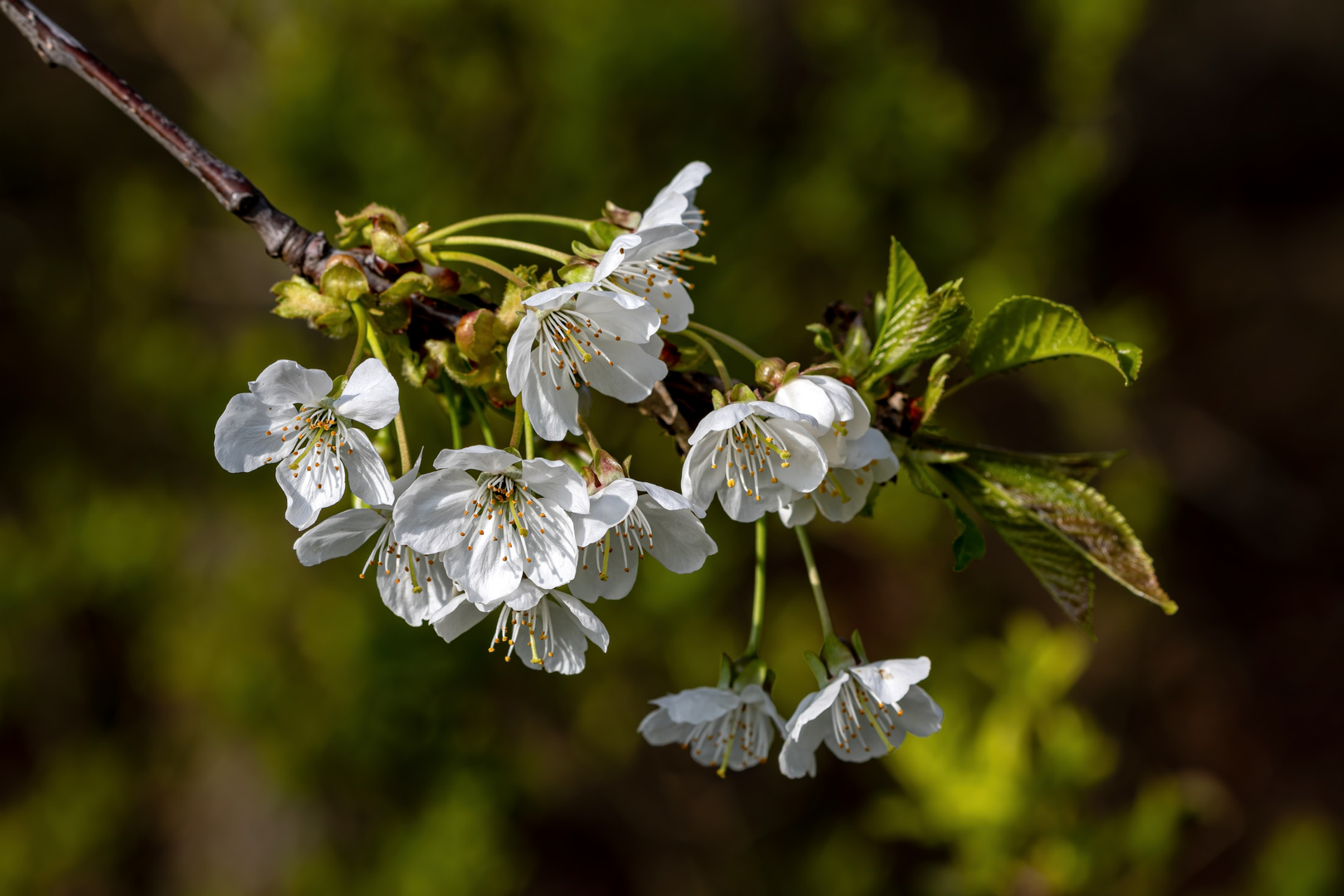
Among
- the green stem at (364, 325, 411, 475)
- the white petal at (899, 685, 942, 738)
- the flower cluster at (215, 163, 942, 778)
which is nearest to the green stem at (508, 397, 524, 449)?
the flower cluster at (215, 163, 942, 778)

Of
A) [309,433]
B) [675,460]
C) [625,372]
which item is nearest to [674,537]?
[625,372]

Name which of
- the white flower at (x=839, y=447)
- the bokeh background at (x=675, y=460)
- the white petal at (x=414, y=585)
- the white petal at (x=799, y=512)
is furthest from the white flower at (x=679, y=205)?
the bokeh background at (x=675, y=460)

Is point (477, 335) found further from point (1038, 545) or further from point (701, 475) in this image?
point (1038, 545)

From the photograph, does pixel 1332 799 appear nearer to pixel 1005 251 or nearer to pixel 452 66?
pixel 1005 251

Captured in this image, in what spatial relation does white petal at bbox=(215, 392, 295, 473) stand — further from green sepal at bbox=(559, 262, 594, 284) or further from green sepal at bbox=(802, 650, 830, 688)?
green sepal at bbox=(802, 650, 830, 688)

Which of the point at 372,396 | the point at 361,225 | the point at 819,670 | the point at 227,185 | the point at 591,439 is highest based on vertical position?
the point at 227,185

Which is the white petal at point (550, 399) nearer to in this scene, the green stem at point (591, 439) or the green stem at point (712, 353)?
the green stem at point (591, 439)
